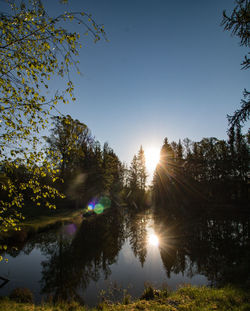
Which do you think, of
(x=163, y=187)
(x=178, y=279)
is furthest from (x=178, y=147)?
(x=178, y=279)

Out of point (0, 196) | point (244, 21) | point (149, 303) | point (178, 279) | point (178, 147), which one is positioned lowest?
point (178, 279)

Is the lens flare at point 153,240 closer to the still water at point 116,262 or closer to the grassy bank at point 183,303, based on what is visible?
the still water at point 116,262

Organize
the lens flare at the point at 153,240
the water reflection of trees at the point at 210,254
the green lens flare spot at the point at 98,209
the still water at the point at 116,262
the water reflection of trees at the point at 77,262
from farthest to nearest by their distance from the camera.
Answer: the green lens flare spot at the point at 98,209 < the lens flare at the point at 153,240 < the water reflection of trees at the point at 210,254 < the still water at the point at 116,262 < the water reflection of trees at the point at 77,262

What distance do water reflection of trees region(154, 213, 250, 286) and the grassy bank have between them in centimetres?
243

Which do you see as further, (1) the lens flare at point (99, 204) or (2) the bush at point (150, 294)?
(1) the lens flare at point (99, 204)

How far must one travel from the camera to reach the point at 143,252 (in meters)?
14.9

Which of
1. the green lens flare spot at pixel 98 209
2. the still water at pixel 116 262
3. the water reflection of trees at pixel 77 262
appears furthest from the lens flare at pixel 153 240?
the green lens flare spot at pixel 98 209

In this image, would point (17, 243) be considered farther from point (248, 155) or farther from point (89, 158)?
point (248, 155)

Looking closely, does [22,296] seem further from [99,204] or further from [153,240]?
[99,204]

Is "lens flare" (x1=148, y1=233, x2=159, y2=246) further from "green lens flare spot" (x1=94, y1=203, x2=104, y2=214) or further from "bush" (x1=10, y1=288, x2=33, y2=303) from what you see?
"green lens flare spot" (x1=94, y1=203, x2=104, y2=214)

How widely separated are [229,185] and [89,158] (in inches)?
1469

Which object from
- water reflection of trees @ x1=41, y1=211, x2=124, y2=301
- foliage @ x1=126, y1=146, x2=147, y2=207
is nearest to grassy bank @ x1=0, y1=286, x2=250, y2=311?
water reflection of trees @ x1=41, y1=211, x2=124, y2=301

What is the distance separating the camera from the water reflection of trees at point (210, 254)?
1005 centimetres

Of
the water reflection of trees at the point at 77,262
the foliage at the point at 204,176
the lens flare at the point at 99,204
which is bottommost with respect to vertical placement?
the water reflection of trees at the point at 77,262
